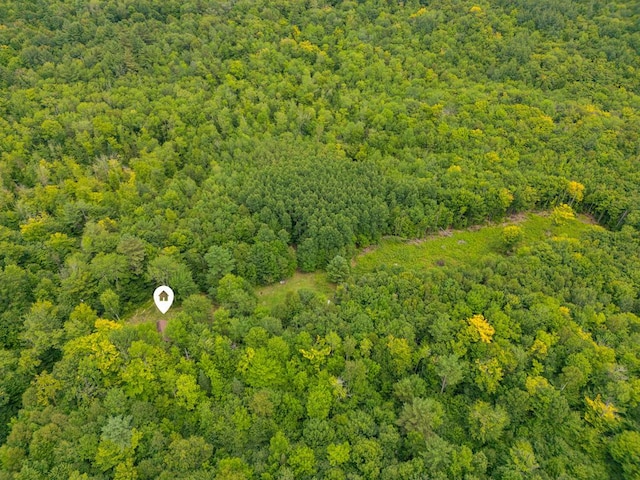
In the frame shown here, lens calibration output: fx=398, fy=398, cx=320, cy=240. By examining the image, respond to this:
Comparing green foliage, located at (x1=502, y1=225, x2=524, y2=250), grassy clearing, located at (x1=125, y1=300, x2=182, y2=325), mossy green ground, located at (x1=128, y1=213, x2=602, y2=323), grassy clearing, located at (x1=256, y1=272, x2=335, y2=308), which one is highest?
green foliage, located at (x1=502, y1=225, x2=524, y2=250)

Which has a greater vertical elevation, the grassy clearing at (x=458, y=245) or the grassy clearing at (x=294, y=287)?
the grassy clearing at (x=458, y=245)

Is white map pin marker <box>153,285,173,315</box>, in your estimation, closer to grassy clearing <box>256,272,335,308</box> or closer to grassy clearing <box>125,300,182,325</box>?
grassy clearing <box>125,300,182,325</box>

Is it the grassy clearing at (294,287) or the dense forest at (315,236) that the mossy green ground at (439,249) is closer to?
the grassy clearing at (294,287)

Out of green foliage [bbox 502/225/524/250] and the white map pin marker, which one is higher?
green foliage [bbox 502/225/524/250]

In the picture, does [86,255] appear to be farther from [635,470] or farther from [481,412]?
[635,470]

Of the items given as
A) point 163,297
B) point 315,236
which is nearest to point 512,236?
point 315,236

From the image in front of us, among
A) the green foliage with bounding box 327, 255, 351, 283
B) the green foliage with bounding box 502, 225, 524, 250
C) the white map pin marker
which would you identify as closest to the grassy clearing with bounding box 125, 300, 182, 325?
the white map pin marker

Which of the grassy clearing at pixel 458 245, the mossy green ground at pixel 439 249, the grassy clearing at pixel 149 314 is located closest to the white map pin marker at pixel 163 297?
the grassy clearing at pixel 149 314
